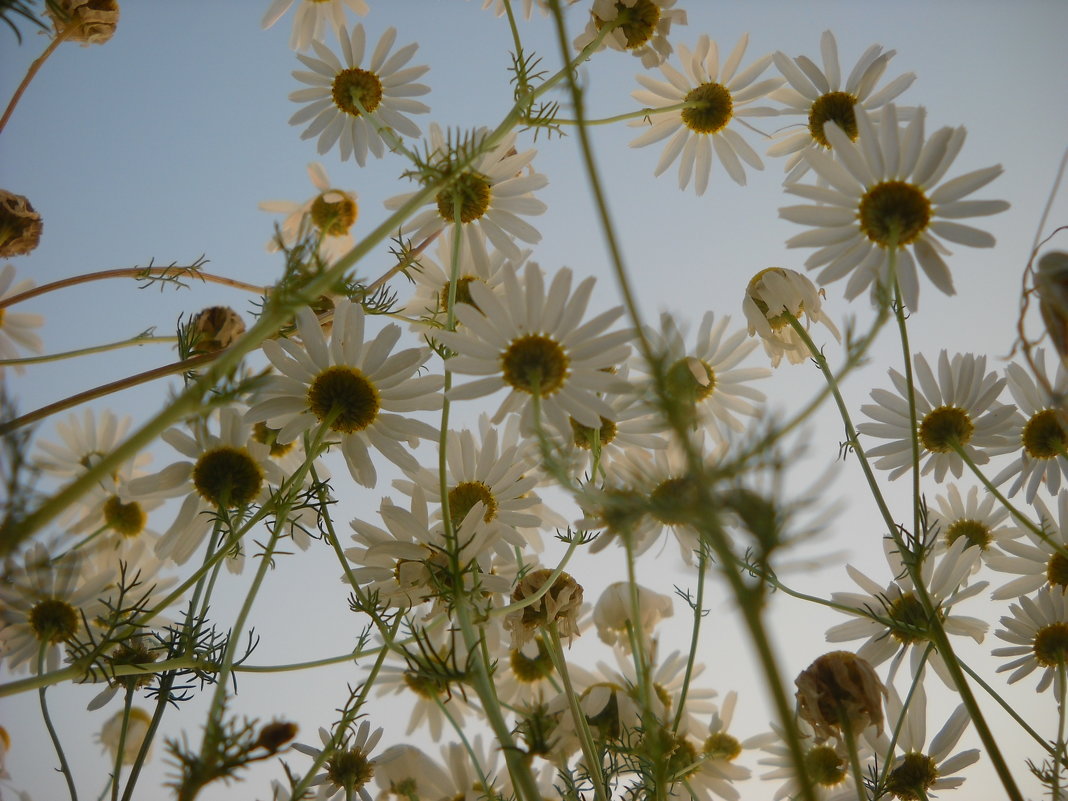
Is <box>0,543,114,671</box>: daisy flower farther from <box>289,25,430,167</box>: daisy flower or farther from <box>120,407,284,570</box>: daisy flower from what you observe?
<box>289,25,430,167</box>: daisy flower

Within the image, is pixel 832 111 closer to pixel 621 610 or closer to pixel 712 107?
pixel 712 107

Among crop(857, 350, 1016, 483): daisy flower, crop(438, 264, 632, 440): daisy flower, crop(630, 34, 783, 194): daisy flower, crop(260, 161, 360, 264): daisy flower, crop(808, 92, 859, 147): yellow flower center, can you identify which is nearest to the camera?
crop(438, 264, 632, 440): daisy flower

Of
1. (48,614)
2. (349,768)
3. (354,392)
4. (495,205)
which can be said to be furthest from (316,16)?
(349,768)

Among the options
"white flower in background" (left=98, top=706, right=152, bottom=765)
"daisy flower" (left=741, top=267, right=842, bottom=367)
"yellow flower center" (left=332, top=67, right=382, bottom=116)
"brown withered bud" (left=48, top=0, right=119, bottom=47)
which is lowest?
"white flower in background" (left=98, top=706, right=152, bottom=765)

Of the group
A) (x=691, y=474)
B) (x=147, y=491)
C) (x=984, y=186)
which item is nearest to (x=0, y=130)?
(x=147, y=491)

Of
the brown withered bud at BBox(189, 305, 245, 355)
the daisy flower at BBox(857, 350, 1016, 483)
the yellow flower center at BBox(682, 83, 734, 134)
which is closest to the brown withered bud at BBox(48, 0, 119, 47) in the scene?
the brown withered bud at BBox(189, 305, 245, 355)

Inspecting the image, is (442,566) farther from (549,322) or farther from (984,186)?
(984,186)
